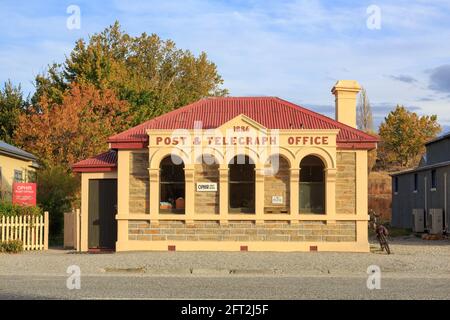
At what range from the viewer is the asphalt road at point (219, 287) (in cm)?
1302

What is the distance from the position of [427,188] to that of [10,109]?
94.5 feet

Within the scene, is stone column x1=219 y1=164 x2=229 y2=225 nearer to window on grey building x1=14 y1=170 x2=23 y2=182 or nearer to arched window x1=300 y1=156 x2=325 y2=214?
arched window x1=300 y1=156 x2=325 y2=214

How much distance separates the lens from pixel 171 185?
2480 centimetres

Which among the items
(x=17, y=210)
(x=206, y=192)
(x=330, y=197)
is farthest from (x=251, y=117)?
(x=17, y=210)

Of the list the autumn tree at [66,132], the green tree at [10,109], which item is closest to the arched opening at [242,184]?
the autumn tree at [66,132]

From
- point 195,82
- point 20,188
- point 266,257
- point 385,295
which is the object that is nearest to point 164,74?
point 195,82

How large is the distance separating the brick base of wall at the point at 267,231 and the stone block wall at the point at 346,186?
1.66ft

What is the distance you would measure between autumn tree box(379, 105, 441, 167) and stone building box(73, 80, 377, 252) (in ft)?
183

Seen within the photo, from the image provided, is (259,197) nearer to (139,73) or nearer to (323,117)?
(323,117)

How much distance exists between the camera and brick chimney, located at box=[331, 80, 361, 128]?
28.2 m

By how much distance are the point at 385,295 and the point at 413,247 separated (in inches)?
604

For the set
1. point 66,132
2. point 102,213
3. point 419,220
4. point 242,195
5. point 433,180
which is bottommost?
point 419,220

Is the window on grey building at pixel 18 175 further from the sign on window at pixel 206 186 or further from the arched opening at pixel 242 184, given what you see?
the arched opening at pixel 242 184
